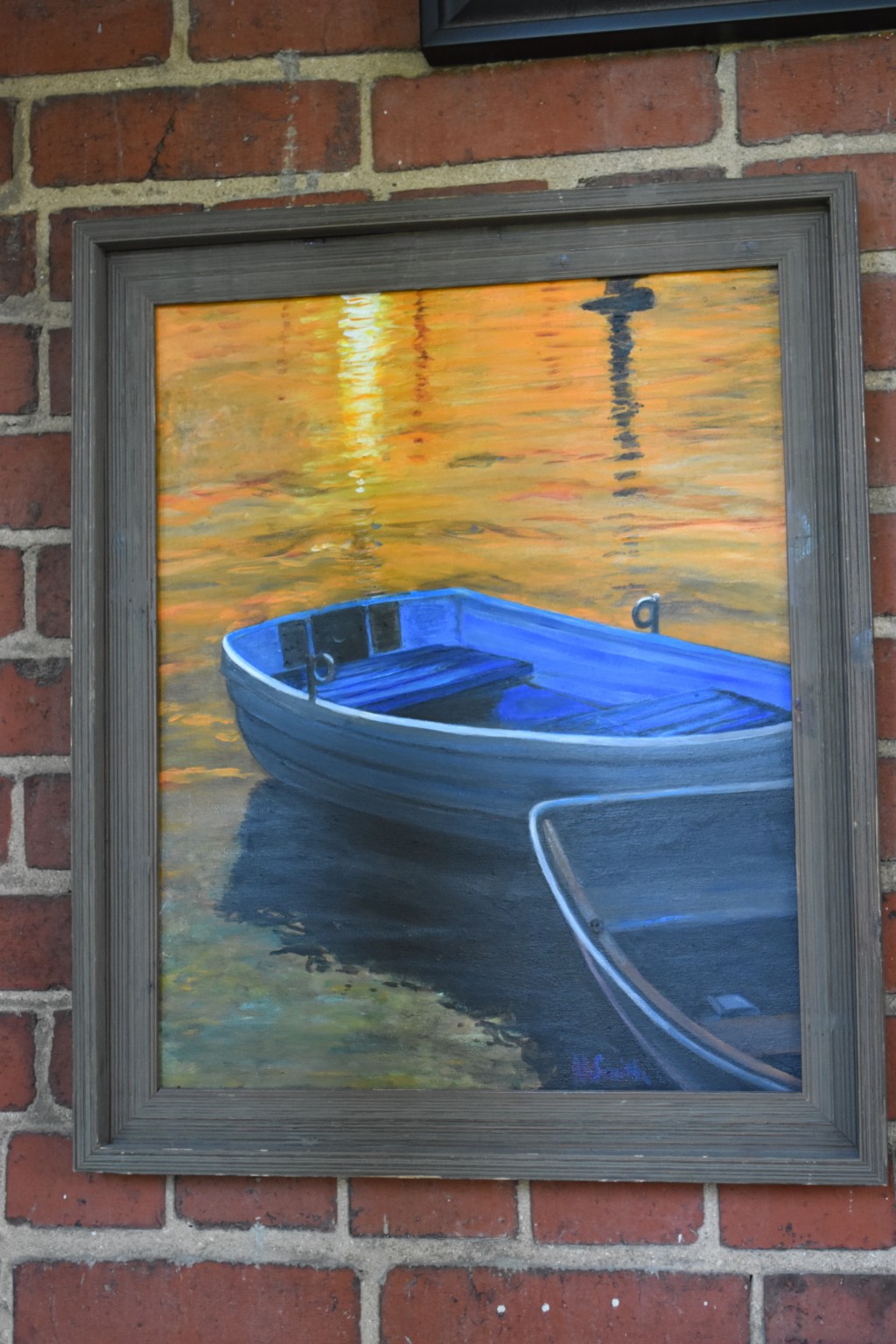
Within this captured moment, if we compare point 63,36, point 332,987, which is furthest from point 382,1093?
point 63,36

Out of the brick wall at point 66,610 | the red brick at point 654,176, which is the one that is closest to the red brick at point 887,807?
the brick wall at point 66,610

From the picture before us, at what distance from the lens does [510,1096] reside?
969 mm

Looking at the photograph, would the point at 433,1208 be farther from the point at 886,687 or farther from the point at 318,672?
the point at 886,687

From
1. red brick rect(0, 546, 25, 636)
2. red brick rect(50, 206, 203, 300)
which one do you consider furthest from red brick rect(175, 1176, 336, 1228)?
red brick rect(50, 206, 203, 300)

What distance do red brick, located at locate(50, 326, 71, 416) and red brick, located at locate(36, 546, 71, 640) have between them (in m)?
0.14

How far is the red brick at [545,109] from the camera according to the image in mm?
999

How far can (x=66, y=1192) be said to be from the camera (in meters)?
1.02

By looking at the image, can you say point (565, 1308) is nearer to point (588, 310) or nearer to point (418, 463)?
point (418, 463)

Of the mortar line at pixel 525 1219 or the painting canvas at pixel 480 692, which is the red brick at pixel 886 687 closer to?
the painting canvas at pixel 480 692

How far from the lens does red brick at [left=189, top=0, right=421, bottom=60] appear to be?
103 centimetres

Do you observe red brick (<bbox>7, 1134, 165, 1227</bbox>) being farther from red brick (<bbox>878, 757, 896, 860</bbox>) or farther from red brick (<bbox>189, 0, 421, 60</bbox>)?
red brick (<bbox>189, 0, 421, 60</bbox>)

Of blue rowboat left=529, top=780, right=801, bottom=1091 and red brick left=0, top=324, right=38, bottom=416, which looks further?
red brick left=0, top=324, right=38, bottom=416

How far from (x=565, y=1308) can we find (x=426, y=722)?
544 mm

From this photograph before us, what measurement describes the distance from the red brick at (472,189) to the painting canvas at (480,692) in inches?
3.8
